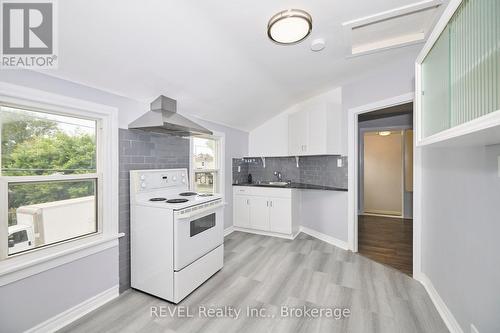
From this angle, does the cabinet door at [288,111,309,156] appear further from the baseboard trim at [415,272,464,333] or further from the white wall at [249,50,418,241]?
the baseboard trim at [415,272,464,333]

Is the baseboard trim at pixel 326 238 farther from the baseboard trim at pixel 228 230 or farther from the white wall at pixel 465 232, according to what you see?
the baseboard trim at pixel 228 230

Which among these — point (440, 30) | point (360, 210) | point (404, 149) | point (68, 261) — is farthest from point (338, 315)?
point (404, 149)

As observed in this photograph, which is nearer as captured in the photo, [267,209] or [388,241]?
[388,241]

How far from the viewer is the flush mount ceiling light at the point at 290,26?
1.51m

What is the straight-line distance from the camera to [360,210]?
17.3 ft

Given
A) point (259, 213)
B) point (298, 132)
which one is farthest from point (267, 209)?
point (298, 132)

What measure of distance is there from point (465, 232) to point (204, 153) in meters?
3.14

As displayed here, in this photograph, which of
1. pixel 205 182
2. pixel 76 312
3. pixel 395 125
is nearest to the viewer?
pixel 76 312

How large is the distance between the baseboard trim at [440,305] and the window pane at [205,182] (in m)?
2.99

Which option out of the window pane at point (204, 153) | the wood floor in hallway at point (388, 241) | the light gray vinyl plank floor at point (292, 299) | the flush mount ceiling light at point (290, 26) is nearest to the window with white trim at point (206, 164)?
the window pane at point (204, 153)

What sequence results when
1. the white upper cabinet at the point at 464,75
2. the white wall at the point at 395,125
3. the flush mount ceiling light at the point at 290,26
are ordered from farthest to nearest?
the white wall at the point at 395,125 < the flush mount ceiling light at the point at 290,26 < the white upper cabinet at the point at 464,75

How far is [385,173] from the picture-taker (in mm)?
5082

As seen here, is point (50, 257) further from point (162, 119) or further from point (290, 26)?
point (290, 26)

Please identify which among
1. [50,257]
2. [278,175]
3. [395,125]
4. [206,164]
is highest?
[395,125]
